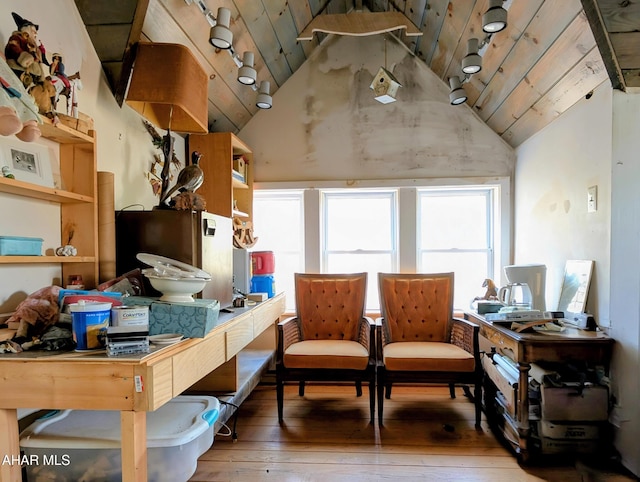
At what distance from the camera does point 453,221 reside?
3.47 m

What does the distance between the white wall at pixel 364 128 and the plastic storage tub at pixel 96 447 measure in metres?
2.41

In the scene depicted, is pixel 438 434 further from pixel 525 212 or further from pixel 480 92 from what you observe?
pixel 480 92

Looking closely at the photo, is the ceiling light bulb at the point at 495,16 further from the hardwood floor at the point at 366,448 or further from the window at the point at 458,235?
the hardwood floor at the point at 366,448

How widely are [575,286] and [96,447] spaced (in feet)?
8.64

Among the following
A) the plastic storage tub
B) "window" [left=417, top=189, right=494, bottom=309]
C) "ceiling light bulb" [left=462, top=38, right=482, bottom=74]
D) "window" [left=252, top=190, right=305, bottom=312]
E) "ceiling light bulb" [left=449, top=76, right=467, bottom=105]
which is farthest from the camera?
"window" [left=252, top=190, right=305, bottom=312]

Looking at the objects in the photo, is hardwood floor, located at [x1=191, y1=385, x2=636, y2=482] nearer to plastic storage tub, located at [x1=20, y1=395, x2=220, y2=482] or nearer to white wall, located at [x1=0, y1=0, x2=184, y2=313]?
plastic storage tub, located at [x1=20, y1=395, x2=220, y2=482]

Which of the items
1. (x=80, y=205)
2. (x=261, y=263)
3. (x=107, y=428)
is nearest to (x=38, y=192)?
(x=80, y=205)

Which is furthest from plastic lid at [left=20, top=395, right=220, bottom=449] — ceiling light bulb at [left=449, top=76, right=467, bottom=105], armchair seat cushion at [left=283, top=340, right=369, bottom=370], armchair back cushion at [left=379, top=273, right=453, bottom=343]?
ceiling light bulb at [left=449, top=76, right=467, bottom=105]

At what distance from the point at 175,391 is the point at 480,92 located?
3002 mm

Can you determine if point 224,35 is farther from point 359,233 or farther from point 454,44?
point 359,233

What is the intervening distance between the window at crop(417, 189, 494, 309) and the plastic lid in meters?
2.47

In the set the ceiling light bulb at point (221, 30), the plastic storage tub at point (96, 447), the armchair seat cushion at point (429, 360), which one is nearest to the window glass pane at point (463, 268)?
the armchair seat cushion at point (429, 360)

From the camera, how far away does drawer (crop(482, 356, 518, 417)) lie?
2039 millimetres

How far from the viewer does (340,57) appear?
3.35 m
